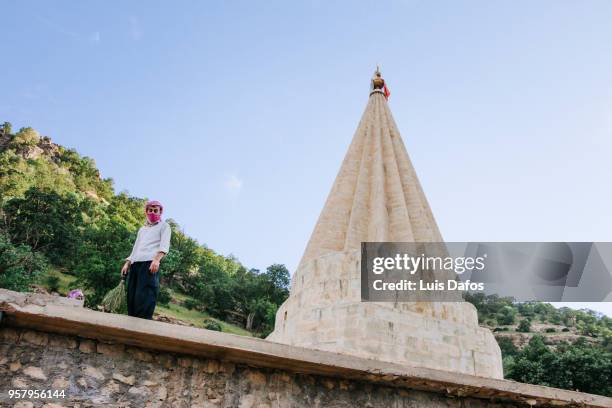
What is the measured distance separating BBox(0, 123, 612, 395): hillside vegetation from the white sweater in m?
18.4

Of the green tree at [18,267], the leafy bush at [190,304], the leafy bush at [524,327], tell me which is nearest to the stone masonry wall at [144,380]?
the green tree at [18,267]

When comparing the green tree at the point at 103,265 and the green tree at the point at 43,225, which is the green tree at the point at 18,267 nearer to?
the green tree at the point at 103,265

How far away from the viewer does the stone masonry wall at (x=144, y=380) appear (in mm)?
3168

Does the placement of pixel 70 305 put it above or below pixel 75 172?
below

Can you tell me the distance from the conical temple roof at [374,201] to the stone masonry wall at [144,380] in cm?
476

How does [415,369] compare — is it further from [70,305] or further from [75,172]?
[75,172]

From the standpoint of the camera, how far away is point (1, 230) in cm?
2712

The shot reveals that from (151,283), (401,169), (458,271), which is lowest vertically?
(151,283)

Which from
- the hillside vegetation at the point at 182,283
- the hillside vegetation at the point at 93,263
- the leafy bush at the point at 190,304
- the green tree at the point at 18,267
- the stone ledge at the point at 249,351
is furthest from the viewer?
the leafy bush at the point at 190,304

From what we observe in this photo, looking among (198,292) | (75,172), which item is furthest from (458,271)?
(75,172)

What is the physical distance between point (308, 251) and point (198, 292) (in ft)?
94.2

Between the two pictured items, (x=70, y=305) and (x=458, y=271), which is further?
(x=458, y=271)

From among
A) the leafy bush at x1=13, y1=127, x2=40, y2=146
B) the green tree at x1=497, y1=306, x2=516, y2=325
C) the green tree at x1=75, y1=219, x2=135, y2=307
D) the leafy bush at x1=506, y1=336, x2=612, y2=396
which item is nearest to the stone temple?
the green tree at x1=75, y1=219, x2=135, y2=307

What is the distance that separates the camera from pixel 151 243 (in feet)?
12.9
